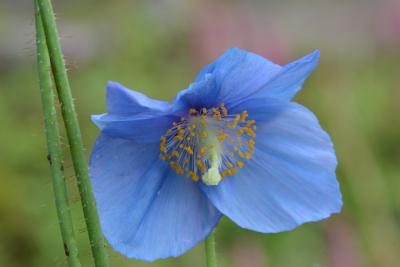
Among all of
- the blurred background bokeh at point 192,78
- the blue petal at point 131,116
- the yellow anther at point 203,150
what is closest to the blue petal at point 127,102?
the blue petal at point 131,116

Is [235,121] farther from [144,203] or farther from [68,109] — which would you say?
[68,109]

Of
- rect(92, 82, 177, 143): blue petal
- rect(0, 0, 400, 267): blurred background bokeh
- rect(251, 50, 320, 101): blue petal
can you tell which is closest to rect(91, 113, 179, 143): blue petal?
rect(92, 82, 177, 143): blue petal

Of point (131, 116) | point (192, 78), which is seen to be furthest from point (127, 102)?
point (192, 78)

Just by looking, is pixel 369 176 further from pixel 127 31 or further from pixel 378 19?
pixel 127 31

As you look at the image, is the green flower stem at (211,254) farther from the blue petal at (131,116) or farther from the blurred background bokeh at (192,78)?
the blurred background bokeh at (192,78)

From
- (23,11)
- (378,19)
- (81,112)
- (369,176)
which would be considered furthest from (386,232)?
(23,11)
